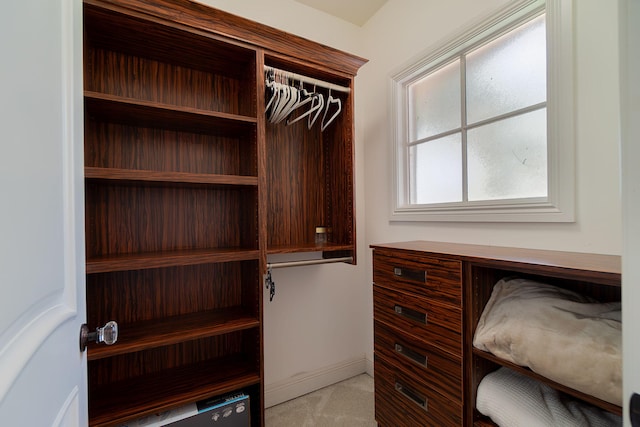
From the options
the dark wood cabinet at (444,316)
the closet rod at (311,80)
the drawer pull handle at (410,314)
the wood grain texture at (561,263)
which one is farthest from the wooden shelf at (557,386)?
the closet rod at (311,80)

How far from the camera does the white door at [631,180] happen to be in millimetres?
425

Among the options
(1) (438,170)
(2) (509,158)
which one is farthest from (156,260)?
(2) (509,158)

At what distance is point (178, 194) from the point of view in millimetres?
1600

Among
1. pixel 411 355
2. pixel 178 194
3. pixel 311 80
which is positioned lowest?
pixel 411 355

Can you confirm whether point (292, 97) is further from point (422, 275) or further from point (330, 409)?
point (330, 409)

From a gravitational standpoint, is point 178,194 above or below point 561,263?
above

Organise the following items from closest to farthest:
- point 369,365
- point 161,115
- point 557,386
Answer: point 557,386, point 161,115, point 369,365

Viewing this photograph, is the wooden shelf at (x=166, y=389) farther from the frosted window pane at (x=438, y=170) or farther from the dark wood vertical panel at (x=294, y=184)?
the frosted window pane at (x=438, y=170)

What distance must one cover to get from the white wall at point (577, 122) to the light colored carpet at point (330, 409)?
353mm

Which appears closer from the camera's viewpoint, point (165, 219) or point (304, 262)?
point (165, 219)

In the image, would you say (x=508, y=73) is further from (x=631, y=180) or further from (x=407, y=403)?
(x=407, y=403)

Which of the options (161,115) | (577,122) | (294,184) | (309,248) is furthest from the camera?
(294,184)

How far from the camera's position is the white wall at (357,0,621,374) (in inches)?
41.7

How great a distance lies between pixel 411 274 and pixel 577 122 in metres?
0.92
